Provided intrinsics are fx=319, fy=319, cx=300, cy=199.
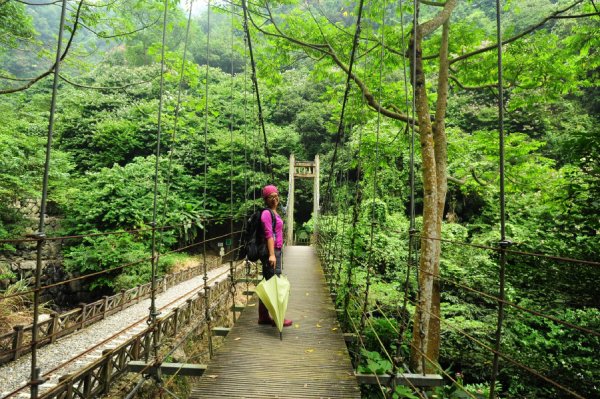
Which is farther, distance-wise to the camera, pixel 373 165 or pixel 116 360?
pixel 373 165

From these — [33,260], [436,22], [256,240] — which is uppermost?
[436,22]

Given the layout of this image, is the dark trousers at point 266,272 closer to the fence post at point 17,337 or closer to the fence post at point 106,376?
the fence post at point 106,376

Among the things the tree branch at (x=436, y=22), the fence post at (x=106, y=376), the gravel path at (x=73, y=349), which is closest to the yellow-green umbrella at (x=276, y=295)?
the gravel path at (x=73, y=349)

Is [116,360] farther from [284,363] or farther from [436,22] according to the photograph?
[436,22]

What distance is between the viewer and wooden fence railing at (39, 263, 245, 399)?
1936 millimetres

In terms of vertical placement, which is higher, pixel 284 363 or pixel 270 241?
pixel 270 241

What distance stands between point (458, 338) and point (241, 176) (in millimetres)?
8766

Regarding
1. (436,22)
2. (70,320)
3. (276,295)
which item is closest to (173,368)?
(276,295)

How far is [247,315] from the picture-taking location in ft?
8.51

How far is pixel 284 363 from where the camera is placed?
1.82 metres

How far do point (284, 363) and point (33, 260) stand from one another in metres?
9.17

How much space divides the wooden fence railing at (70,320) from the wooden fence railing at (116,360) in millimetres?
511

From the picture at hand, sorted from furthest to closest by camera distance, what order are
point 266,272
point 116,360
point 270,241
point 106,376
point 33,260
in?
point 33,260
point 116,360
point 106,376
point 266,272
point 270,241

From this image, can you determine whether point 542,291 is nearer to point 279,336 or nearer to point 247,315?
point 279,336
